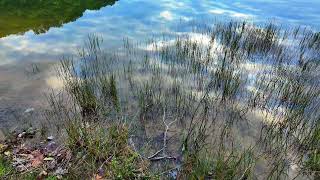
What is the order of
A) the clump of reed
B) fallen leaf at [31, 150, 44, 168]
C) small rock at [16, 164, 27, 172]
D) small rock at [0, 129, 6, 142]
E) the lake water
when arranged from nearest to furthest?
small rock at [16, 164, 27, 172]
fallen leaf at [31, 150, 44, 168]
the clump of reed
small rock at [0, 129, 6, 142]
the lake water

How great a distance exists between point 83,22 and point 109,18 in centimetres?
92

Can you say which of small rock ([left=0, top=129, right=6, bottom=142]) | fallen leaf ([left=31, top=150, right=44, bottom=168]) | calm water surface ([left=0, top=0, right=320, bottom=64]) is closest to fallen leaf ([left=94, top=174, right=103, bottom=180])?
fallen leaf ([left=31, top=150, right=44, bottom=168])

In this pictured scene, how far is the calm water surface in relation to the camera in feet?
32.9

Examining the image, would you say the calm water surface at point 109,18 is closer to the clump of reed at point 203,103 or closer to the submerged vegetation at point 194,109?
the clump of reed at point 203,103

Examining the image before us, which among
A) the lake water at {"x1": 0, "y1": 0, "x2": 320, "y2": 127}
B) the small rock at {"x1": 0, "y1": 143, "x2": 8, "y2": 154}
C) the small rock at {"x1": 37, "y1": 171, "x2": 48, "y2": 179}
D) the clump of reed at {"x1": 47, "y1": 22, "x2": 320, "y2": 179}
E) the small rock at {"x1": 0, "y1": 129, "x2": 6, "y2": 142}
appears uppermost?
the lake water at {"x1": 0, "y1": 0, "x2": 320, "y2": 127}

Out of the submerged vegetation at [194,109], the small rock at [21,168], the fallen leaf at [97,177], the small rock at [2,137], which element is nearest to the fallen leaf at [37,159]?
the small rock at [21,168]

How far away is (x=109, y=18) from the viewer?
1250cm

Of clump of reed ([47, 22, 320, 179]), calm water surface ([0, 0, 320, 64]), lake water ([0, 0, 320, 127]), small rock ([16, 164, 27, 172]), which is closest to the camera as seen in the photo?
small rock ([16, 164, 27, 172])

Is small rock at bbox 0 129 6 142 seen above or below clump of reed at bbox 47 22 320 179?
below

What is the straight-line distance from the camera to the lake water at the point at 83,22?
25.7ft

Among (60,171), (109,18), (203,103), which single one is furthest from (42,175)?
(109,18)

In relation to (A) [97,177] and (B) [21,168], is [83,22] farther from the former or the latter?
(A) [97,177]

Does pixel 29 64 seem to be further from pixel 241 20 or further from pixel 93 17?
pixel 241 20

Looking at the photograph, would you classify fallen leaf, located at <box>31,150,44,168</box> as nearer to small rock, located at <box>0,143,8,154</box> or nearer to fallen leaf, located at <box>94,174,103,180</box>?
small rock, located at <box>0,143,8,154</box>
